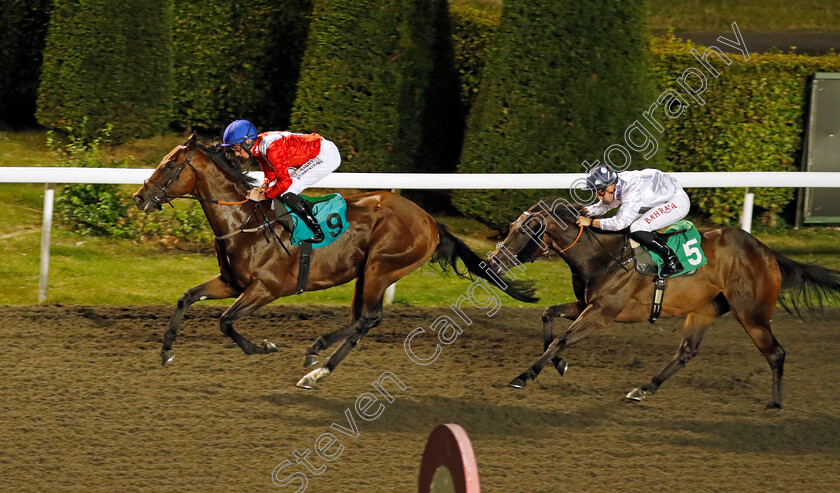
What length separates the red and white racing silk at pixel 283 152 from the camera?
5.28 metres

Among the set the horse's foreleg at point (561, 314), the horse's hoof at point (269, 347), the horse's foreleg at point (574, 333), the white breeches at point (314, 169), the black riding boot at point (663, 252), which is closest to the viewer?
the horse's foreleg at point (574, 333)

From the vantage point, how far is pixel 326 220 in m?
5.31

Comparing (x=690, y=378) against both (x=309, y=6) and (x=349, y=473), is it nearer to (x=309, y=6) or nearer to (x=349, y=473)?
(x=349, y=473)

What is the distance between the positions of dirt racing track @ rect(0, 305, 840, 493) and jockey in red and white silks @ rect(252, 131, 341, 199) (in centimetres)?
99

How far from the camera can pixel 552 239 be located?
5.09m

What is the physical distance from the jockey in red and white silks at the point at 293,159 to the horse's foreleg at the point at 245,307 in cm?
49

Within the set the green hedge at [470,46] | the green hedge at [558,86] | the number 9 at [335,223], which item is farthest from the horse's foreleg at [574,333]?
the green hedge at [470,46]

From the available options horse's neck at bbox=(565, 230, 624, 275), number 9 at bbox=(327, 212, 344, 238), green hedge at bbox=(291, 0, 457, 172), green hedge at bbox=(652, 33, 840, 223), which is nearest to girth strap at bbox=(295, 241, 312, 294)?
number 9 at bbox=(327, 212, 344, 238)

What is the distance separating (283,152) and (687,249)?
2.15 m

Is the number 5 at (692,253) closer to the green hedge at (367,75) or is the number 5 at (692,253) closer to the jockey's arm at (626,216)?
the jockey's arm at (626,216)

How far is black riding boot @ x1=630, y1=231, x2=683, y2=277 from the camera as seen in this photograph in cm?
505

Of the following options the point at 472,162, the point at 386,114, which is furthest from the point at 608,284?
the point at 386,114

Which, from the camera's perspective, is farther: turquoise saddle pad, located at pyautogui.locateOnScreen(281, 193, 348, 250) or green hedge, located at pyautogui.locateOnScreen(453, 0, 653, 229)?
green hedge, located at pyautogui.locateOnScreen(453, 0, 653, 229)

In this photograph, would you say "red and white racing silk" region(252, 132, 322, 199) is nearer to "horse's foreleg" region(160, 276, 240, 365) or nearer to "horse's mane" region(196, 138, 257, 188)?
"horse's mane" region(196, 138, 257, 188)
